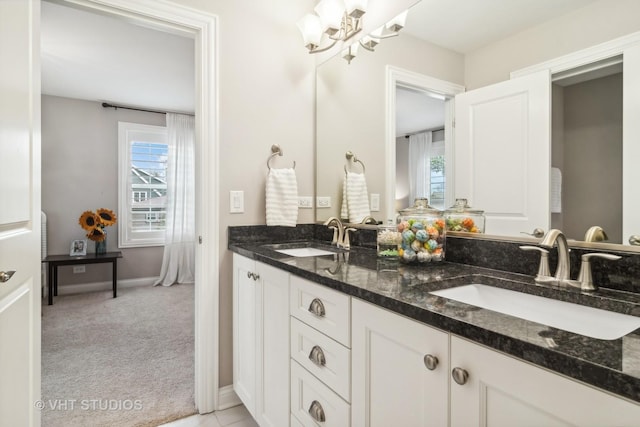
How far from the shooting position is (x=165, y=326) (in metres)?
3.19

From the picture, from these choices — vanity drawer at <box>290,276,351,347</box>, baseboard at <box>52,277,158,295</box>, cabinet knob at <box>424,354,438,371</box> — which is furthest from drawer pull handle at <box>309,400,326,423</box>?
baseboard at <box>52,277,158,295</box>

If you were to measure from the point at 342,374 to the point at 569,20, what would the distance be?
1.29 m

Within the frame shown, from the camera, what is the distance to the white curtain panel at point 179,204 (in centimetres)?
481

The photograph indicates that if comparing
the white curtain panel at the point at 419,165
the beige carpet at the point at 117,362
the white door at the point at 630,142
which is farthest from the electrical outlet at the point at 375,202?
the beige carpet at the point at 117,362

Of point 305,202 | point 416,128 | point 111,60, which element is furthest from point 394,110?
point 111,60

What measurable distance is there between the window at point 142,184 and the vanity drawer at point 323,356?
13.8 ft

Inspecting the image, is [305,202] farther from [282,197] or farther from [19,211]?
[19,211]

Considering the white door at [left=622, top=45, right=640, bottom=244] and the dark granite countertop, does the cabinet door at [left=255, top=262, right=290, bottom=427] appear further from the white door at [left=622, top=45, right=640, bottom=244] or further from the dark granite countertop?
the white door at [left=622, top=45, right=640, bottom=244]

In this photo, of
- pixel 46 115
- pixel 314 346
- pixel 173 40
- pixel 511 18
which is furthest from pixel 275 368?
pixel 46 115

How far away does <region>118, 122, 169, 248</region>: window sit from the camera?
15.3 feet

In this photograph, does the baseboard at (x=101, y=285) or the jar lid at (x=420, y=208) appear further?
the baseboard at (x=101, y=285)

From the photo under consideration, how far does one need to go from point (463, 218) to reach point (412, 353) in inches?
29.5

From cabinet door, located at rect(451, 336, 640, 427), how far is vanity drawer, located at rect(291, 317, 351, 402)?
39 centimetres

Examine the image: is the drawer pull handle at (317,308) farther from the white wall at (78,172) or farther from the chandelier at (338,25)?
the white wall at (78,172)
